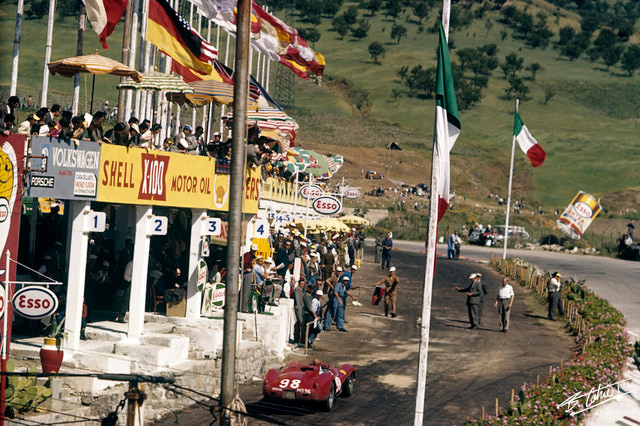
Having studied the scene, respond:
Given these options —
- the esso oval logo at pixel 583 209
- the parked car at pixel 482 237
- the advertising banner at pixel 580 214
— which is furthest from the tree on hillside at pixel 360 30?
the esso oval logo at pixel 583 209

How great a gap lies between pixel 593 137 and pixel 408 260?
97773mm

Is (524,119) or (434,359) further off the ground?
(524,119)

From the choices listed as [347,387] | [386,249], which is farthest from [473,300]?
[386,249]

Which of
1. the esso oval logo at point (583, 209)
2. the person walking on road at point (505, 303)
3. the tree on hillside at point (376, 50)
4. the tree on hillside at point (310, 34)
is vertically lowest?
the person walking on road at point (505, 303)

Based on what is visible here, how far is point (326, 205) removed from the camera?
34406 mm

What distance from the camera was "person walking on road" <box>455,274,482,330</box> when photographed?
30.3 m

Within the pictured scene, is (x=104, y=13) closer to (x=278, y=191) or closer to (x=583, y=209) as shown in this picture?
(x=278, y=191)

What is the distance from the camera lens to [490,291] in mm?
40375

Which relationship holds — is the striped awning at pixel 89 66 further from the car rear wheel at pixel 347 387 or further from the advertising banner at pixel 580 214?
the advertising banner at pixel 580 214

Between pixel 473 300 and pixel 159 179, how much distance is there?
45.8 ft

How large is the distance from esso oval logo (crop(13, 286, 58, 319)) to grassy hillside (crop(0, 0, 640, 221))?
64.9 metres

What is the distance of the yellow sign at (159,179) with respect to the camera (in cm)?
1884

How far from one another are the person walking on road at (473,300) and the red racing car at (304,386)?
446 inches

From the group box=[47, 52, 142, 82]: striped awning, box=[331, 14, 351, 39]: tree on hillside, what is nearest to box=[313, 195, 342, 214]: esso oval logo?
box=[47, 52, 142, 82]: striped awning
